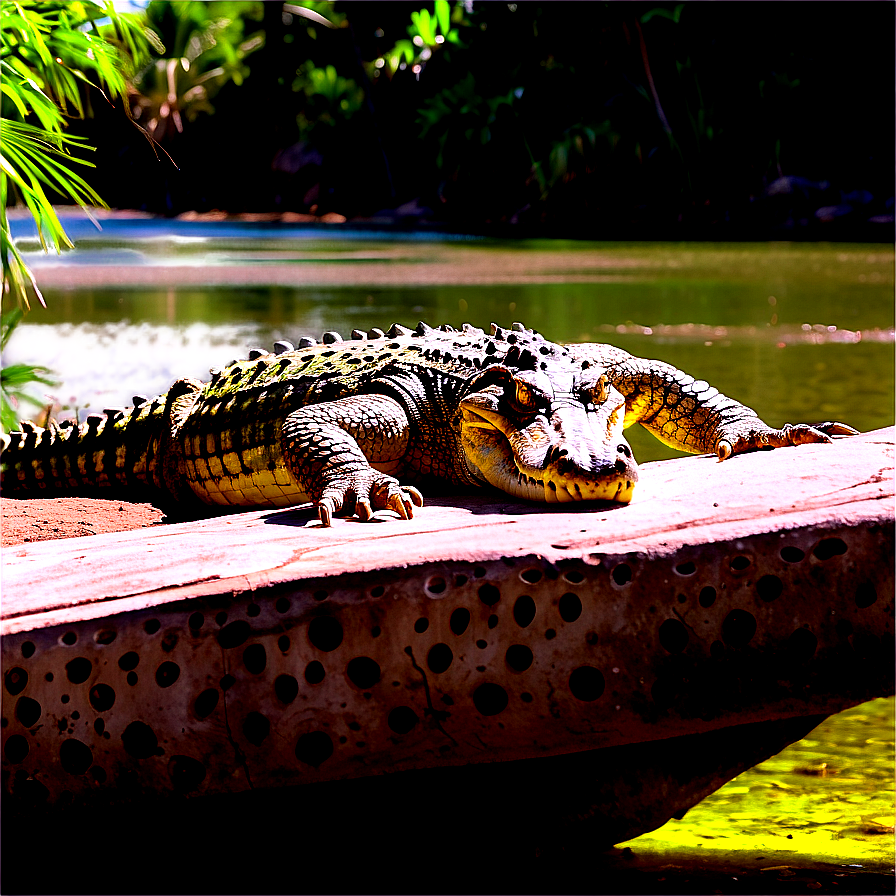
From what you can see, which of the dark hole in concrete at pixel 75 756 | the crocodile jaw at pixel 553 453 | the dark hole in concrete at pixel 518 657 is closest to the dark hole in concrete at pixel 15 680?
the dark hole in concrete at pixel 75 756

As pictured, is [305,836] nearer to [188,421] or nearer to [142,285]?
[188,421]

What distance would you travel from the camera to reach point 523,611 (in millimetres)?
2449

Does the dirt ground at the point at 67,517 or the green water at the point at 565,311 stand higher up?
the green water at the point at 565,311

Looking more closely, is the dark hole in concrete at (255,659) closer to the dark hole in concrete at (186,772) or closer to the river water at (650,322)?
the dark hole in concrete at (186,772)

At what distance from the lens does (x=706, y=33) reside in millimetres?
29094

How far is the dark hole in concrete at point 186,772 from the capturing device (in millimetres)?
2473

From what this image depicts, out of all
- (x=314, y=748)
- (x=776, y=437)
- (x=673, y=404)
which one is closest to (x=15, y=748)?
(x=314, y=748)

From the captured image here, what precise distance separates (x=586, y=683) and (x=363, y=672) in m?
0.44

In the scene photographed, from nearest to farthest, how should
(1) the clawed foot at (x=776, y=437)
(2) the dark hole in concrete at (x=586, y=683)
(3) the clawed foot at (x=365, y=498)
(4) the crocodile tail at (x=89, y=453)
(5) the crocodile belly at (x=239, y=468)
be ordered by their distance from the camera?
(2) the dark hole in concrete at (x=586, y=683)
(3) the clawed foot at (x=365, y=498)
(1) the clawed foot at (x=776, y=437)
(5) the crocodile belly at (x=239, y=468)
(4) the crocodile tail at (x=89, y=453)

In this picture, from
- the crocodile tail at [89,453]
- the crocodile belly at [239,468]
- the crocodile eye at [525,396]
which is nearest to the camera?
the crocodile eye at [525,396]

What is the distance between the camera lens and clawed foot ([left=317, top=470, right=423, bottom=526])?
9.95ft

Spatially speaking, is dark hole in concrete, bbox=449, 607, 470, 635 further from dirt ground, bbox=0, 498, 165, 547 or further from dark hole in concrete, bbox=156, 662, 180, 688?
dirt ground, bbox=0, 498, 165, 547

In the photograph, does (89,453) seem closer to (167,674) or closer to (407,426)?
(407,426)

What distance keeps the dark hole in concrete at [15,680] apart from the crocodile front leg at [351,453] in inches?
30.9
